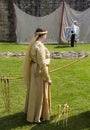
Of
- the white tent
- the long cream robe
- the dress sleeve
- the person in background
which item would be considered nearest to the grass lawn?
the long cream robe

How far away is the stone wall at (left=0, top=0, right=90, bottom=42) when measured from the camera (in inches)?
835

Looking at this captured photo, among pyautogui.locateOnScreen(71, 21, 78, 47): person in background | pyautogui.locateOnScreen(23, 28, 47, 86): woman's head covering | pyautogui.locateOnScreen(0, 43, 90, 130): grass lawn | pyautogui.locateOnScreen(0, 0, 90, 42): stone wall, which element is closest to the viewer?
pyautogui.locateOnScreen(23, 28, 47, 86): woman's head covering

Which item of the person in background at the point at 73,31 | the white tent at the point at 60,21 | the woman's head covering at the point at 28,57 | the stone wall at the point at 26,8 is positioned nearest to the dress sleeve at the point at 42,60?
the woman's head covering at the point at 28,57

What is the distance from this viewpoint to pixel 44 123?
7.23 metres

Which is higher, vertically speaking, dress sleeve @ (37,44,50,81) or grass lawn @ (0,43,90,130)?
dress sleeve @ (37,44,50,81)

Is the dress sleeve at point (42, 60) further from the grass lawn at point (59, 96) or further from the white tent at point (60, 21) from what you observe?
the white tent at point (60, 21)

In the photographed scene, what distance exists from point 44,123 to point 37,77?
964mm

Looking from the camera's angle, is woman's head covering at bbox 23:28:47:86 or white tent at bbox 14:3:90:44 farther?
white tent at bbox 14:3:90:44

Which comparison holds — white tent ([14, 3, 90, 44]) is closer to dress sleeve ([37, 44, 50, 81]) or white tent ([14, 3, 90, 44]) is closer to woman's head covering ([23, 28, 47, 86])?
woman's head covering ([23, 28, 47, 86])

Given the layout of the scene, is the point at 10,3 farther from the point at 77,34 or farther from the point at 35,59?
the point at 35,59

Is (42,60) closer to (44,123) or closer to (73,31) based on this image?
(44,123)

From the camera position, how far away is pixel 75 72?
40.3 ft

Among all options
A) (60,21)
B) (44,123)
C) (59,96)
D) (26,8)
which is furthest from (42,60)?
(26,8)

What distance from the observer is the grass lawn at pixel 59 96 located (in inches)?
285
